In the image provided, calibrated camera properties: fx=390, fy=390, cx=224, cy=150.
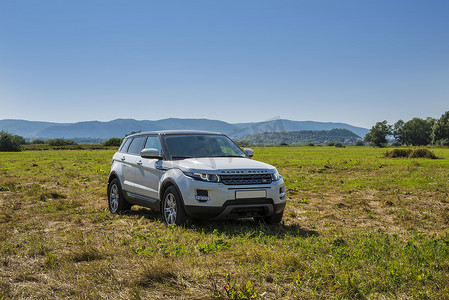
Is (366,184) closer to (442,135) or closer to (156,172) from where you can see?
(156,172)

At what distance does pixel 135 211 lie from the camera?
9.94m

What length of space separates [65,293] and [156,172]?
405cm

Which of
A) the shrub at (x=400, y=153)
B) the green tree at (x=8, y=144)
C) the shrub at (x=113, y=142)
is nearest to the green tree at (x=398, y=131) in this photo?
the shrub at (x=113, y=142)

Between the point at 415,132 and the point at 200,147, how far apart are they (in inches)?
5521

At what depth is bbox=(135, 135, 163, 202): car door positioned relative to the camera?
7.99m

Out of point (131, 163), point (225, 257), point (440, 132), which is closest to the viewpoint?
point (225, 257)

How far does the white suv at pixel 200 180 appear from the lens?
684cm

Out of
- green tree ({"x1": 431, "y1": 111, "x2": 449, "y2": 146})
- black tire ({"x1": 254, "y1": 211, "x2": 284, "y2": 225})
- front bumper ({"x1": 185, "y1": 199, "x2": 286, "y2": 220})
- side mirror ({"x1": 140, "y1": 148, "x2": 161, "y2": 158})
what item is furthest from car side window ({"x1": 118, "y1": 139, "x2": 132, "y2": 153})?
green tree ({"x1": 431, "y1": 111, "x2": 449, "y2": 146})

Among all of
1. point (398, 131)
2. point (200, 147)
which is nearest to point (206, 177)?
point (200, 147)

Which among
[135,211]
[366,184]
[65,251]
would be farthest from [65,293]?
[366,184]

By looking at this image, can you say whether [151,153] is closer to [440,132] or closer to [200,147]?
[200,147]

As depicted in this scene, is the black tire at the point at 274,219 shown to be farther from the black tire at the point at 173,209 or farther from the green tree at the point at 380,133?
the green tree at the point at 380,133

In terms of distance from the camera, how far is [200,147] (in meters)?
8.25

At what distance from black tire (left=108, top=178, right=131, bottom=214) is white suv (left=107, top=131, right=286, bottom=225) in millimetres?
318
